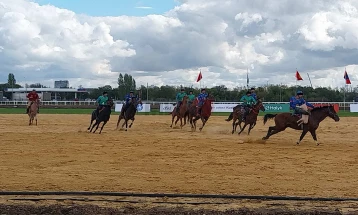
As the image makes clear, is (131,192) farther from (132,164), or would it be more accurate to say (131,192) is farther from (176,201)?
(132,164)

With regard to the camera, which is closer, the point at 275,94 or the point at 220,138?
the point at 220,138

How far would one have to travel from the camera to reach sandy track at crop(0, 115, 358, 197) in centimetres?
1186

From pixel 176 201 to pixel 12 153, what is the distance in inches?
373

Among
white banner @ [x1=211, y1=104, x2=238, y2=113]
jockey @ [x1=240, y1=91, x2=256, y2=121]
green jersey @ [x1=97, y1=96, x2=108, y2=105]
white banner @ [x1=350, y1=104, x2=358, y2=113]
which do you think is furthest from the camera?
white banner @ [x1=211, y1=104, x2=238, y2=113]

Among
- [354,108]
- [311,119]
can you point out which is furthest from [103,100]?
[354,108]

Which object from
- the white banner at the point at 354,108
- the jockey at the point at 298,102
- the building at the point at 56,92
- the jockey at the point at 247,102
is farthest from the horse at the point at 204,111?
the building at the point at 56,92

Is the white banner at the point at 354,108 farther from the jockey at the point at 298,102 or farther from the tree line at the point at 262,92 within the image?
the jockey at the point at 298,102

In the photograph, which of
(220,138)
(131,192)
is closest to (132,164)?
(131,192)

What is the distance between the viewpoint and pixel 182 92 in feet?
106

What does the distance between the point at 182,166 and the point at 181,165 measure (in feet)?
0.65

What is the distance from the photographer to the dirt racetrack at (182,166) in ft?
38.8

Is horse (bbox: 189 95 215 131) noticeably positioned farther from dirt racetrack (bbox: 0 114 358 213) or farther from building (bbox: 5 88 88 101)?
building (bbox: 5 88 88 101)

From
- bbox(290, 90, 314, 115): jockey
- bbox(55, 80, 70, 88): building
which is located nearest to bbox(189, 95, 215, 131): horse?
bbox(290, 90, 314, 115): jockey

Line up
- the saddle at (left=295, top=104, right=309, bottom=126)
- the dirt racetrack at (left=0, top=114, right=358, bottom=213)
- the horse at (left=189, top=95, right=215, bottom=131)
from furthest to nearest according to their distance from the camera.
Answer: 1. the horse at (left=189, top=95, right=215, bottom=131)
2. the saddle at (left=295, top=104, right=309, bottom=126)
3. the dirt racetrack at (left=0, top=114, right=358, bottom=213)
